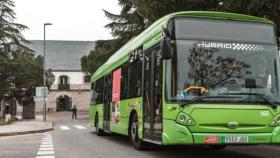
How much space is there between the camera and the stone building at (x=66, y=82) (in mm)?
95312

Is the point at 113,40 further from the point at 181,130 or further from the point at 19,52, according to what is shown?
the point at 181,130

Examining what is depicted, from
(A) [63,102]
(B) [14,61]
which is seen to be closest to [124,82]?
(B) [14,61]

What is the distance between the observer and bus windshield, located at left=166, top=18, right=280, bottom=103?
11.7 m

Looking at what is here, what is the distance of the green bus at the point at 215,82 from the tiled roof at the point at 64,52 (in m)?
85.8

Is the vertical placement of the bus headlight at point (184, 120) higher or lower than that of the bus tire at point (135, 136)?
higher

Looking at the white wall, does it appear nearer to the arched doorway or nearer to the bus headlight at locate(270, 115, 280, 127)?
the arched doorway

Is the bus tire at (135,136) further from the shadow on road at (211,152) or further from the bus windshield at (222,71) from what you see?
the bus windshield at (222,71)

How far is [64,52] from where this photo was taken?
101188mm

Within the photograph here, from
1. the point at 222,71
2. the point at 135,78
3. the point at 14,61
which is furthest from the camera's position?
the point at 14,61

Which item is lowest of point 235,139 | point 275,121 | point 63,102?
point 235,139

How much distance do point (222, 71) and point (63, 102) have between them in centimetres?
8592

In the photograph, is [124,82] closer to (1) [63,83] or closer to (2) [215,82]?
(2) [215,82]

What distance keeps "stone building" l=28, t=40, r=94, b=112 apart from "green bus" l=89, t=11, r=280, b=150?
8264 centimetres

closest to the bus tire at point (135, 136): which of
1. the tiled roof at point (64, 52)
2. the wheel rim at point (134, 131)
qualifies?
the wheel rim at point (134, 131)
